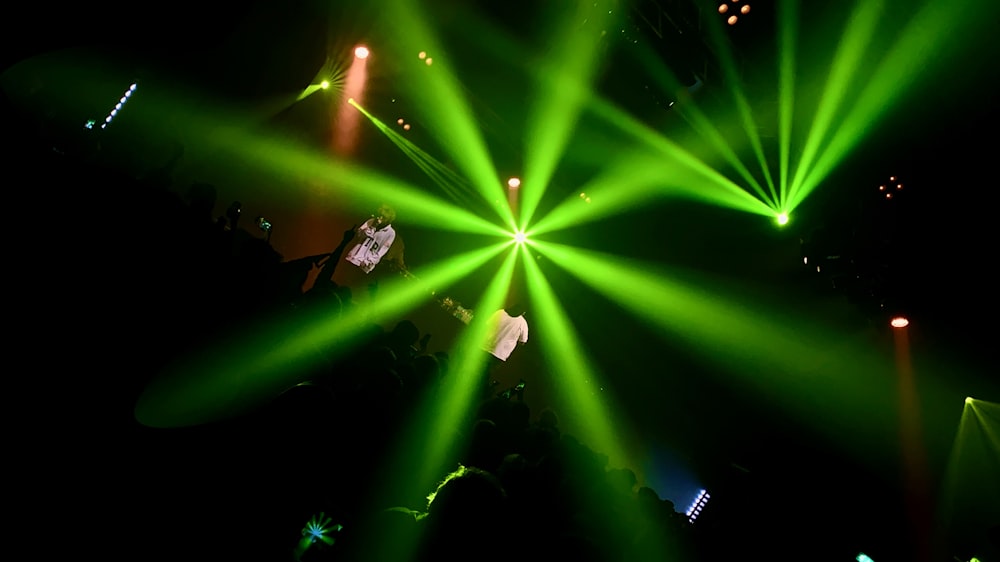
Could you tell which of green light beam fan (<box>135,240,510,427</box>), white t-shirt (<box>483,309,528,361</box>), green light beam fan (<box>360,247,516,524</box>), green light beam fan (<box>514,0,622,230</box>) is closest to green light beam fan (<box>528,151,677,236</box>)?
green light beam fan (<box>514,0,622,230</box>)

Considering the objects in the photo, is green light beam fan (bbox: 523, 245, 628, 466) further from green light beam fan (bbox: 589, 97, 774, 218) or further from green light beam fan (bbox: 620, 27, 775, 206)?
green light beam fan (bbox: 620, 27, 775, 206)

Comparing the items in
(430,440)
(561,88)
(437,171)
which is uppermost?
(561,88)

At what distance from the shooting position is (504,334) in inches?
284

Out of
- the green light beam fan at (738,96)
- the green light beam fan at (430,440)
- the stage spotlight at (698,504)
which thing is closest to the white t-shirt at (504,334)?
the green light beam fan at (430,440)

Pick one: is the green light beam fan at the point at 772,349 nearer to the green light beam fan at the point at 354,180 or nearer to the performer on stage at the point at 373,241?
the green light beam fan at the point at 354,180

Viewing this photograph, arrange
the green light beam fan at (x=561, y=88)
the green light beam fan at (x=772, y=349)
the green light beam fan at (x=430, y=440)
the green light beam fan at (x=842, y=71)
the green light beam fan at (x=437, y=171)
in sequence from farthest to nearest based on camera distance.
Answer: the green light beam fan at (x=437, y=171)
the green light beam fan at (x=561, y=88)
the green light beam fan at (x=772, y=349)
the green light beam fan at (x=842, y=71)
the green light beam fan at (x=430, y=440)

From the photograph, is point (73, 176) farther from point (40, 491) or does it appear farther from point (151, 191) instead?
point (40, 491)

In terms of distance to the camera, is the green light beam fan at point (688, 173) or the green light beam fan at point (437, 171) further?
the green light beam fan at point (437, 171)

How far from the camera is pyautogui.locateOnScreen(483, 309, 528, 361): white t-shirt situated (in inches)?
279

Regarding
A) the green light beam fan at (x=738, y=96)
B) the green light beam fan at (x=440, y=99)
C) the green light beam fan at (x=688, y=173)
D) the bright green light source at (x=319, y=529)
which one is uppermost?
the green light beam fan at (x=738, y=96)

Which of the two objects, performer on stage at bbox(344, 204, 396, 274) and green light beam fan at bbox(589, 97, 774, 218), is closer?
green light beam fan at bbox(589, 97, 774, 218)

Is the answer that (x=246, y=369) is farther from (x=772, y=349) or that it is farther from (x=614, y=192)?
(x=614, y=192)

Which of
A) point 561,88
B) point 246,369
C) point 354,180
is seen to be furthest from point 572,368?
point 246,369

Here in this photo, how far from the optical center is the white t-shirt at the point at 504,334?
23.3ft
